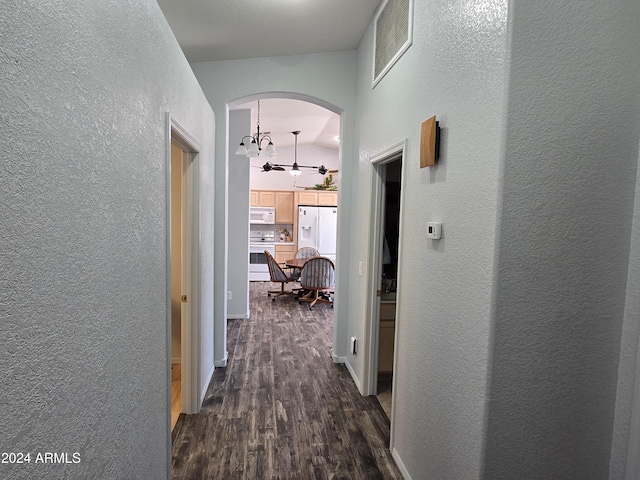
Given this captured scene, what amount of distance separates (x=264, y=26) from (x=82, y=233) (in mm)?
2504

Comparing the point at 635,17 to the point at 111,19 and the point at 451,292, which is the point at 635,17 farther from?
the point at 111,19

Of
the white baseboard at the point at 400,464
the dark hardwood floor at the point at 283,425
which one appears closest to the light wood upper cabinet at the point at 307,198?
the dark hardwood floor at the point at 283,425

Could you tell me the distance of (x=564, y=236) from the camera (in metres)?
1.38

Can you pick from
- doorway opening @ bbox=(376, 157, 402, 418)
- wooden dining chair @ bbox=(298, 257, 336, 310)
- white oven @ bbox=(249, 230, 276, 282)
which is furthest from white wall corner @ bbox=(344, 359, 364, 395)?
white oven @ bbox=(249, 230, 276, 282)

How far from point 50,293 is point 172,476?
1.81 m

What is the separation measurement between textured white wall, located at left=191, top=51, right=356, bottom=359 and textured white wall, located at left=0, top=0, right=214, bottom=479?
185 centimetres

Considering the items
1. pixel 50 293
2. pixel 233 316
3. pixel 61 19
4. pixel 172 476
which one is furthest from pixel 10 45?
pixel 233 316

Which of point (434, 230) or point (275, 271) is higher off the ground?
point (434, 230)

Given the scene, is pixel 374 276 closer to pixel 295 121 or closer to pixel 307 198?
pixel 295 121

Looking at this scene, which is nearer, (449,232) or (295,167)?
(449,232)

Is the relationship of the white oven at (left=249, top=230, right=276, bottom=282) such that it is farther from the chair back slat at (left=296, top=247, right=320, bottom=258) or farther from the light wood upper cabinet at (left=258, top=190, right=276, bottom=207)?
the chair back slat at (left=296, top=247, right=320, bottom=258)

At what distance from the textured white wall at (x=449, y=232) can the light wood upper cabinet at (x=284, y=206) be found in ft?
20.6

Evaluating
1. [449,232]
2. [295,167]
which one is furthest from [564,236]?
[295,167]

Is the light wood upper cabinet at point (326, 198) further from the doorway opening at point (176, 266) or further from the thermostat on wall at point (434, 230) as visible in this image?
the thermostat on wall at point (434, 230)
